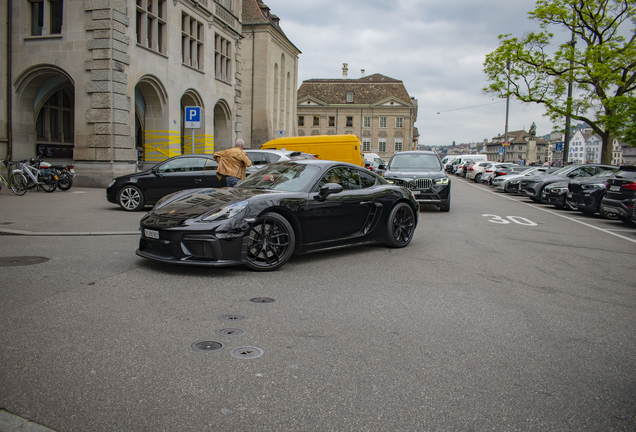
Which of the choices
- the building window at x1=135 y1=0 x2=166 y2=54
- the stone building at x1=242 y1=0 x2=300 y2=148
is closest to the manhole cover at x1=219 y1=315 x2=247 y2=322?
the building window at x1=135 y1=0 x2=166 y2=54

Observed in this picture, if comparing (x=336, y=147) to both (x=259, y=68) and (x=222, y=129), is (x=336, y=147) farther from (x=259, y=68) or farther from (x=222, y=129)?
(x=259, y=68)

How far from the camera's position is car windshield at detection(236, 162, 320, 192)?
23.4 feet

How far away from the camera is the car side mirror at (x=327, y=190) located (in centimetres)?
692

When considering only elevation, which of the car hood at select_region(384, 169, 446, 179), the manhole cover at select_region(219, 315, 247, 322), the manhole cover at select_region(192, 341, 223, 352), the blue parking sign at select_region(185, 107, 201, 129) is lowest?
the manhole cover at select_region(192, 341, 223, 352)

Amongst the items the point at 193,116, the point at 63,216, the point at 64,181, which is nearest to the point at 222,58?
the point at 193,116

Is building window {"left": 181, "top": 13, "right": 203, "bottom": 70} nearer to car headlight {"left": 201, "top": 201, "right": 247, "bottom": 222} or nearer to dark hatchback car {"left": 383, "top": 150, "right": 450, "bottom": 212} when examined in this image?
dark hatchback car {"left": 383, "top": 150, "right": 450, "bottom": 212}

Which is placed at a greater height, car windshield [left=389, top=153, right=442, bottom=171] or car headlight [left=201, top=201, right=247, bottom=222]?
car windshield [left=389, top=153, right=442, bottom=171]

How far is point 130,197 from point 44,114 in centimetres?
1365

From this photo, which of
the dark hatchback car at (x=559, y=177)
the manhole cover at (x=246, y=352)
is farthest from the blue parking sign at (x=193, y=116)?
the manhole cover at (x=246, y=352)

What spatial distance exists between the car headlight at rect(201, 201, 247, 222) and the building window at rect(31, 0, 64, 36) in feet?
60.7

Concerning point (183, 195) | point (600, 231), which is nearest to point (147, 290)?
point (183, 195)

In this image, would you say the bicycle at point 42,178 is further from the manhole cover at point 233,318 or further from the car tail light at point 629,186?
the car tail light at point 629,186

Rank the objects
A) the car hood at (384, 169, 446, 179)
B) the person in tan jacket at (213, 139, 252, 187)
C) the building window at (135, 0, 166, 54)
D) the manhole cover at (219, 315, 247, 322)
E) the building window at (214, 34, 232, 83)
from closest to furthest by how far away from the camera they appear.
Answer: the manhole cover at (219, 315, 247, 322) < the person in tan jacket at (213, 139, 252, 187) < the car hood at (384, 169, 446, 179) < the building window at (135, 0, 166, 54) < the building window at (214, 34, 232, 83)

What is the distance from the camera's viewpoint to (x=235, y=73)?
1277 inches
